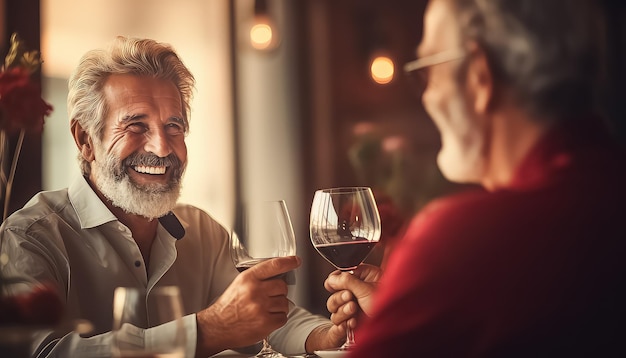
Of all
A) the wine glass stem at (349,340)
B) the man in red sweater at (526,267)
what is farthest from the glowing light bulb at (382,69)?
the man in red sweater at (526,267)

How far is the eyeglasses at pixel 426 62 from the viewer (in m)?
1.21

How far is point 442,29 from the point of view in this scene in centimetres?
125

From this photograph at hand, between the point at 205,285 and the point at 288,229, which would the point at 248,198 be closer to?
the point at 205,285

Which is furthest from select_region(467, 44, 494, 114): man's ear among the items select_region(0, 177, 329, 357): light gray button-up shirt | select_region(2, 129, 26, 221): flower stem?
select_region(2, 129, 26, 221): flower stem

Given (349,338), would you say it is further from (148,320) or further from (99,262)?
(148,320)

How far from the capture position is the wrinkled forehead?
1227 millimetres

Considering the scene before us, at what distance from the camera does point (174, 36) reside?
203 cm

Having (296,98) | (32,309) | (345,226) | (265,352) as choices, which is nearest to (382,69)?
(296,98)

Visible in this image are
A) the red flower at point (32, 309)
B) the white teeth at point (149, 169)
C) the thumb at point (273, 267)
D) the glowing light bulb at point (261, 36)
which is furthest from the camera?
the glowing light bulb at point (261, 36)

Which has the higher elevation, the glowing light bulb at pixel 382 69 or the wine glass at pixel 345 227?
the glowing light bulb at pixel 382 69

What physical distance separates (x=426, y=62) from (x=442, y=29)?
65 mm

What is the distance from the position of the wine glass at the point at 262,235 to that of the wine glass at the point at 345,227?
63 mm

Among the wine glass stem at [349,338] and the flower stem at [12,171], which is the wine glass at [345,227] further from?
the flower stem at [12,171]

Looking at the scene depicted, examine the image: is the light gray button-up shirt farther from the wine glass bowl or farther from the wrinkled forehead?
the wrinkled forehead
